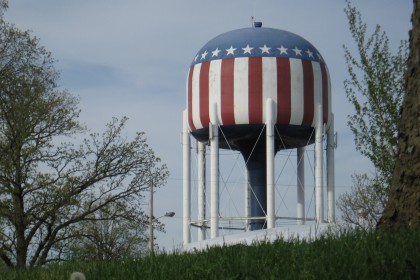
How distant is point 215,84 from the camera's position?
37.3 metres

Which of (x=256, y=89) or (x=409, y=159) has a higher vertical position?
(x=256, y=89)

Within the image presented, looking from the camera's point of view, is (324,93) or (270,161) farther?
(324,93)

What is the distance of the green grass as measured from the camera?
27.2 feet

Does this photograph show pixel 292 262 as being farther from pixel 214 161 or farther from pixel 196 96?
pixel 196 96

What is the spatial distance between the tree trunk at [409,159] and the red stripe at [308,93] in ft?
87.7

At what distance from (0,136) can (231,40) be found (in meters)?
12.0

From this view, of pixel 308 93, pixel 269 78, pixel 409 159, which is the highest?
pixel 269 78

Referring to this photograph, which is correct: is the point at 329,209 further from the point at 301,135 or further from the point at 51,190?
the point at 51,190

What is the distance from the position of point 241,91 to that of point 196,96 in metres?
2.20

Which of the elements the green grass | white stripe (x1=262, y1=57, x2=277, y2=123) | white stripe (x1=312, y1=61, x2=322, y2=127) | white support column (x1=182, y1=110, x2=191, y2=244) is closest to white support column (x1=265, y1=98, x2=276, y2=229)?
white stripe (x1=262, y1=57, x2=277, y2=123)

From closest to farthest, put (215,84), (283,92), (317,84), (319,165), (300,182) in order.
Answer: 1. (283,92)
2. (215,84)
3. (319,165)
4. (317,84)
5. (300,182)

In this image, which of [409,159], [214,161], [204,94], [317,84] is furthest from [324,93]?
[409,159]

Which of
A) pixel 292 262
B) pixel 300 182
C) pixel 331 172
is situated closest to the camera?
pixel 292 262

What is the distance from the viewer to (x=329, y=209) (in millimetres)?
38906
